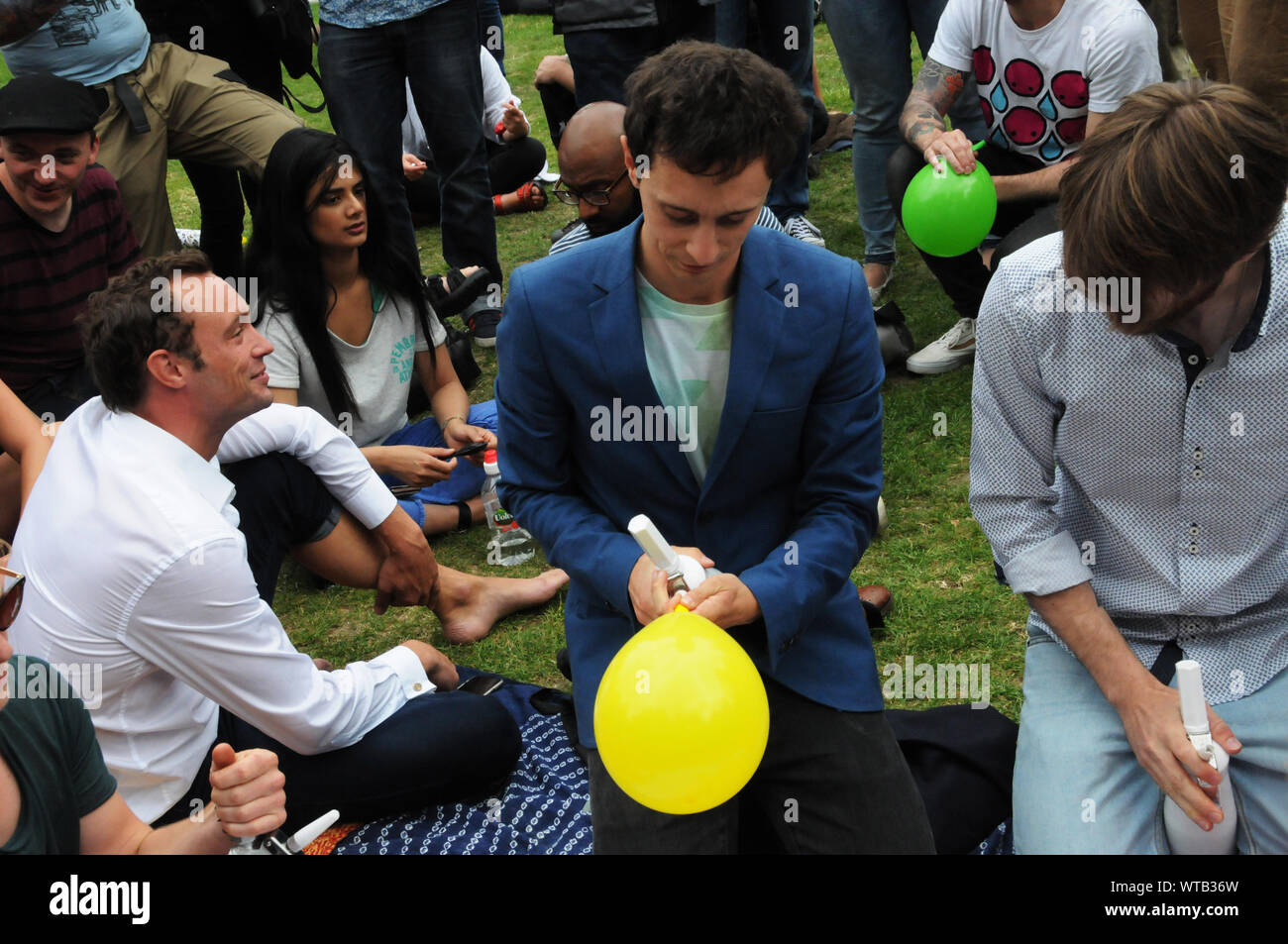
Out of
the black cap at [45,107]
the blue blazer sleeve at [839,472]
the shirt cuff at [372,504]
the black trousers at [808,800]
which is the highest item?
the black cap at [45,107]

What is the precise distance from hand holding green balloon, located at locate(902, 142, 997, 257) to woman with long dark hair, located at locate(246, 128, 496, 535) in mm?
1684

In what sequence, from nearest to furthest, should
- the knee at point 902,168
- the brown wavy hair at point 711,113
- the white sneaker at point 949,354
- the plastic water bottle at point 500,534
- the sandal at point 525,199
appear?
the brown wavy hair at point 711,113, the plastic water bottle at point 500,534, the knee at point 902,168, the white sneaker at point 949,354, the sandal at point 525,199

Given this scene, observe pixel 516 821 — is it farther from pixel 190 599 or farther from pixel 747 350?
pixel 747 350

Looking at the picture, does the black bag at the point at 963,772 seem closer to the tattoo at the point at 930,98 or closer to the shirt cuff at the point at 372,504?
the shirt cuff at the point at 372,504

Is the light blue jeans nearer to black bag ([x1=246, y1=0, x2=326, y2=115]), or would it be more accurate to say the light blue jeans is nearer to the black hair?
the black hair

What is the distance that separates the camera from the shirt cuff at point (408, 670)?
329 cm

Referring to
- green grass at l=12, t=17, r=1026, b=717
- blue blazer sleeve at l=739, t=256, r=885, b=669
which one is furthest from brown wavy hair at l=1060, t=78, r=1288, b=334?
green grass at l=12, t=17, r=1026, b=717

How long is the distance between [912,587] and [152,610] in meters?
2.22

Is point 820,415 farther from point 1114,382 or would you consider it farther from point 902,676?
point 902,676

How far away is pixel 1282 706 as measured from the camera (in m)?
2.24

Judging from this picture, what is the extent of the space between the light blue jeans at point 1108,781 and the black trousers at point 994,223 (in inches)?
92.1

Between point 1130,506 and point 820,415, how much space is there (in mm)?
601

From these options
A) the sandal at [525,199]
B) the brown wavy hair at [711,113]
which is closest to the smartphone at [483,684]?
the brown wavy hair at [711,113]
